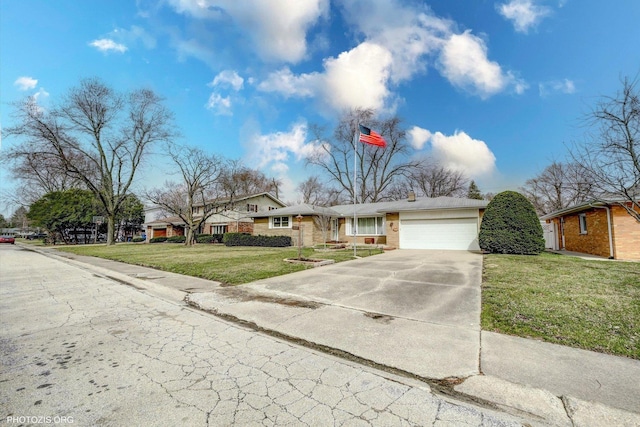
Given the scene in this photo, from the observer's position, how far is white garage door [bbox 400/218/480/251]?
16.6 meters

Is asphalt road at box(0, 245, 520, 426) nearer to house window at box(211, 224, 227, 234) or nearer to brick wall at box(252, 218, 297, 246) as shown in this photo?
brick wall at box(252, 218, 297, 246)

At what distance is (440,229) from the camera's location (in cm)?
1742

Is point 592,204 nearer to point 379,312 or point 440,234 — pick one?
point 440,234

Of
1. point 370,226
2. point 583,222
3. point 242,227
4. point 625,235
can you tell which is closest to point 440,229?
point 370,226

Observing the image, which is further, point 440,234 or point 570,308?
point 440,234

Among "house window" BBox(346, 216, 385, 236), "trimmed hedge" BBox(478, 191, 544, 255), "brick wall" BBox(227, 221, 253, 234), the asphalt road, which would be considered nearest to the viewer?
the asphalt road

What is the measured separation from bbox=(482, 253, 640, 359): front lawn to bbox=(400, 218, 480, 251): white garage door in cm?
904

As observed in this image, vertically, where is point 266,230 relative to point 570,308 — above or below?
above

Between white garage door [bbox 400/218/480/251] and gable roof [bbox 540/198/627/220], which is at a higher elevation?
gable roof [bbox 540/198/627/220]

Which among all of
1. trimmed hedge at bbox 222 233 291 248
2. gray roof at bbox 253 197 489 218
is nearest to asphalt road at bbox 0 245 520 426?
gray roof at bbox 253 197 489 218

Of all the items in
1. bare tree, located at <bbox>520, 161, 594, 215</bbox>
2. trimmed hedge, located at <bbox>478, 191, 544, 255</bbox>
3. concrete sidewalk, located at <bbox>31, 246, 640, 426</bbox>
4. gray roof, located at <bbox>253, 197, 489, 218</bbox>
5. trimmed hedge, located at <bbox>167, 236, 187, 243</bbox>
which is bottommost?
concrete sidewalk, located at <bbox>31, 246, 640, 426</bbox>

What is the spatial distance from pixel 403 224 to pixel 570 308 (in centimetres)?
1406

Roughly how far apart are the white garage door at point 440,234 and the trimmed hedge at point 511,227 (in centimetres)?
302

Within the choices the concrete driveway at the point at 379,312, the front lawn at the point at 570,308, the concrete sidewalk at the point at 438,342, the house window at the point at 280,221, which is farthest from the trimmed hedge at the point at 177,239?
the front lawn at the point at 570,308
